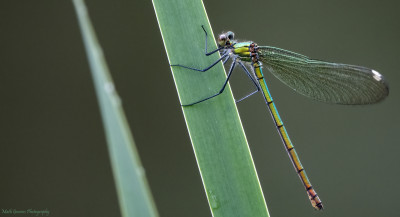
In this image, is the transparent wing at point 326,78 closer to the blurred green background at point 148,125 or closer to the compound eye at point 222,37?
the compound eye at point 222,37

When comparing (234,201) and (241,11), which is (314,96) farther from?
(241,11)

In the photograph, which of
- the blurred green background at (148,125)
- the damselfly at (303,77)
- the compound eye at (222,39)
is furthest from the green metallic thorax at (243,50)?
the blurred green background at (148,125)

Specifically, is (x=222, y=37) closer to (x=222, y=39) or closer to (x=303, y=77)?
(x=222, y=39)

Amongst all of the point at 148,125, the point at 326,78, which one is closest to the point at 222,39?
the point at 326,78

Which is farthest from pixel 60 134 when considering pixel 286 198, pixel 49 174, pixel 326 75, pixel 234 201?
pixel 234 201

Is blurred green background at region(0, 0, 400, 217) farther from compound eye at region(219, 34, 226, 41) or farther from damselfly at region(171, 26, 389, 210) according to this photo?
compound eye at region(219, 34, 226, 41)

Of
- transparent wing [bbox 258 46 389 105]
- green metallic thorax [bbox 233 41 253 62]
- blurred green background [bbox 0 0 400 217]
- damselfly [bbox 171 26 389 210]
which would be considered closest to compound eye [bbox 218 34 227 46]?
damselfly [bbox 171 26 389 210]
